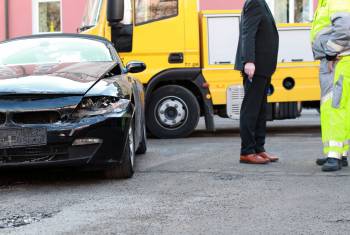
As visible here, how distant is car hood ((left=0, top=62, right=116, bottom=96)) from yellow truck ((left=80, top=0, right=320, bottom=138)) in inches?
125

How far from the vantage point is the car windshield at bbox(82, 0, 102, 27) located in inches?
397

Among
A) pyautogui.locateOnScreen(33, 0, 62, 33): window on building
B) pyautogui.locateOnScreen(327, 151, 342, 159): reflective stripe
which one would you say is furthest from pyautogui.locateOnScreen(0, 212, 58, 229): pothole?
pyautogui.locateOnScreen(33, 0, 62, 33): window on building

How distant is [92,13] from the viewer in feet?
34.1

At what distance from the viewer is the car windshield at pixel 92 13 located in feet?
33.1

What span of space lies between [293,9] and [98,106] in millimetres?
11842

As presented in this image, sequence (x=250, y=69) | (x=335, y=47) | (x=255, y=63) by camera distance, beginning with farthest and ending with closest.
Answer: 1. (x=255, y=63)
2. (x=250, y=69)
3. (x=335, y=47)

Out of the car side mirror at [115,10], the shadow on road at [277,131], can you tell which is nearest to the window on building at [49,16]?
the shadow on road at [277,131]

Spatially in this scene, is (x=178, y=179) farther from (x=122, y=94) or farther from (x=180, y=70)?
(x=180, y=70)

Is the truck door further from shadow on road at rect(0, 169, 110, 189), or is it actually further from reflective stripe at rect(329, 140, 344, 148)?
reflective stripe at rect(329, 140, 344, 148)

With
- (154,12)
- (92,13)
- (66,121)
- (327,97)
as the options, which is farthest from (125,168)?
(92,13)

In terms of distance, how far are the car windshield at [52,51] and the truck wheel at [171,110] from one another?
249cm

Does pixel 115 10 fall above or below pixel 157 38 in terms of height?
above

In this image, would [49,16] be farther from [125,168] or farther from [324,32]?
[125,168]

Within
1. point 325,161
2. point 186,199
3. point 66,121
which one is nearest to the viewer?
point 186,199
